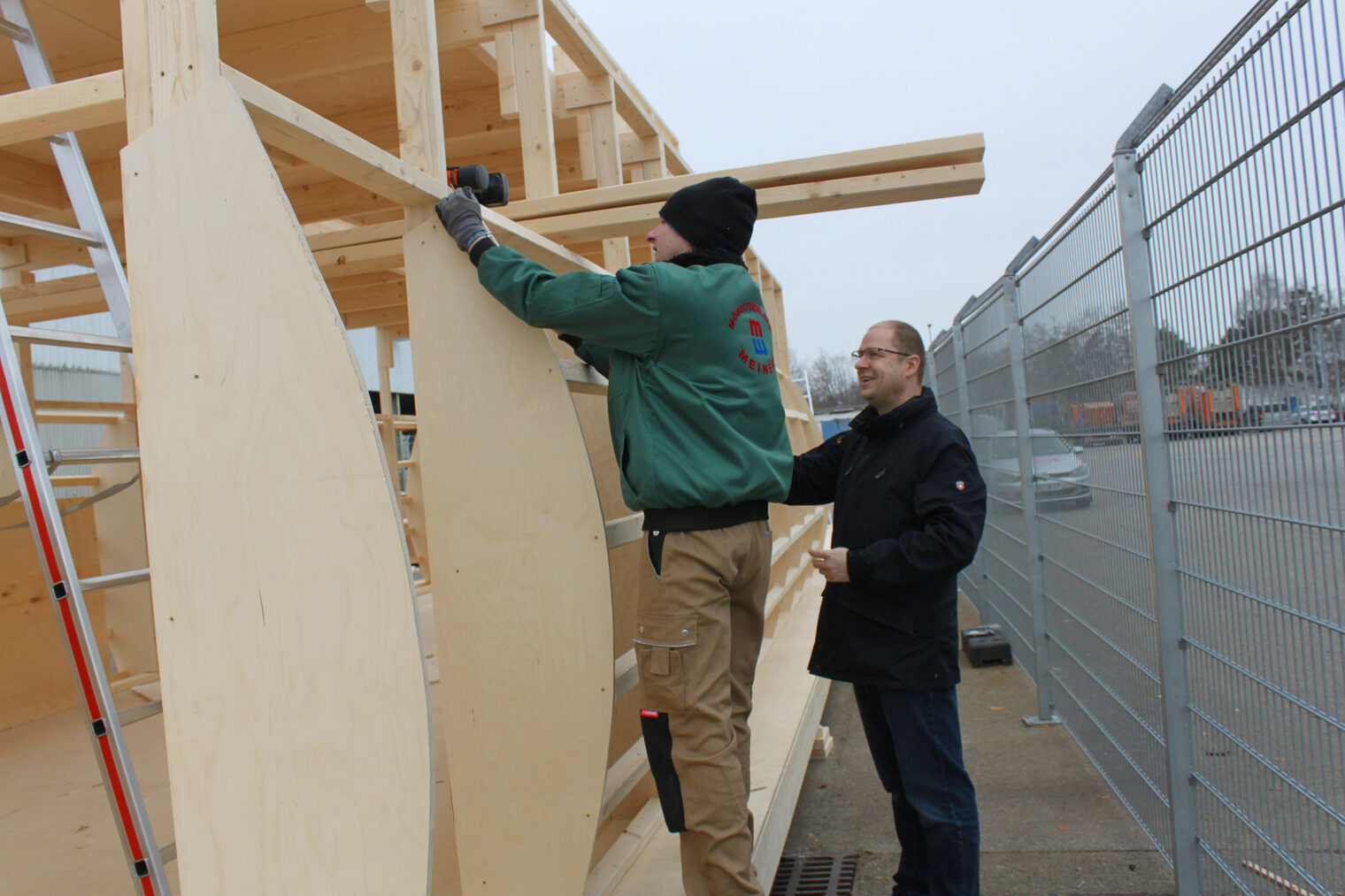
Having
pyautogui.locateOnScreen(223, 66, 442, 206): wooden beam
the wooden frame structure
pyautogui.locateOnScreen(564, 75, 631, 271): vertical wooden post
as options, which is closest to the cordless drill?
the wooden frame structure

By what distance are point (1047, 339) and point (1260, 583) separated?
87.8 inches

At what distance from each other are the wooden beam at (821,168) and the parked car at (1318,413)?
40.3 inches

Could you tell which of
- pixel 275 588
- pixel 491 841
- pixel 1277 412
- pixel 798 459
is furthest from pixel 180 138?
pixel 1277 412

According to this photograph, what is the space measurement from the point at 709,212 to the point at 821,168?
0.40m

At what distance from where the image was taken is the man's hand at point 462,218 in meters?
2.11

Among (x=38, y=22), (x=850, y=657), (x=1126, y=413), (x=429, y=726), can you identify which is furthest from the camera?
(x=38, y=22)

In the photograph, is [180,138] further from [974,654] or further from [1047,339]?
[974,654]

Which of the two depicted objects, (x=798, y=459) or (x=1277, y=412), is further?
(x=798, y=459)

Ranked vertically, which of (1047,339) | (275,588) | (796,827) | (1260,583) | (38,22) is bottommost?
(796,827)

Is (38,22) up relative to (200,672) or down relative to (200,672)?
up

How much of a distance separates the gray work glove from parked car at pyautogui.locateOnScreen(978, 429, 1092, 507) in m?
2.87

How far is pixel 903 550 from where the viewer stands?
260cm

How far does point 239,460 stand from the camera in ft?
5.39

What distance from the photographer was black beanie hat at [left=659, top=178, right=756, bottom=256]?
7.76 ft
